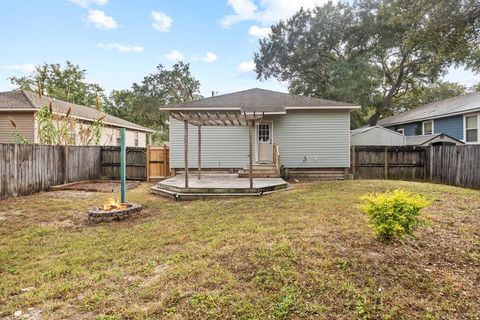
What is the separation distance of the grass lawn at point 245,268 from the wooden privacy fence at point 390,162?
7.39m

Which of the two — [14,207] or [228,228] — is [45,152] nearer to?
[14,207]

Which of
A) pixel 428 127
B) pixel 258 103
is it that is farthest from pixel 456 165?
pixel 258 103

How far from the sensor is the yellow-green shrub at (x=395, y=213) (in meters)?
3.63

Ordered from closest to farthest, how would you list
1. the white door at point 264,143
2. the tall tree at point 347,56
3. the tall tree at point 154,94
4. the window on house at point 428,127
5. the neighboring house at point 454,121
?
1. the white door at point 264,143
2. the neighboring house at point 454,121
3. the window on house at point 428,127
4. the tall tree at point 347,56
5. the tall tree at point 154,94

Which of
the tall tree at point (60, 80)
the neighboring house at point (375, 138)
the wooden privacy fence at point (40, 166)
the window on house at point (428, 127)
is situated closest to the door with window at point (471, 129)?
the window on house at point (428, 127)

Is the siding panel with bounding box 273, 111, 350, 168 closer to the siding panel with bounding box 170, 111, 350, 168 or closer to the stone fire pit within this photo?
the siding panel with bounding box 170, 111, 350, 168

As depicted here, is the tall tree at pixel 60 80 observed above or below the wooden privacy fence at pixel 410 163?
above

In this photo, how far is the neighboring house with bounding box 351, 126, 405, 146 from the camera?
1584 cm

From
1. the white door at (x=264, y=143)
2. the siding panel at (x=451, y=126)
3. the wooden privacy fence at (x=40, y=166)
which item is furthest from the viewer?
the siding panel at (x=451, y=126)

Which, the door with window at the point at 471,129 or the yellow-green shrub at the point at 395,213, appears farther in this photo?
the door with window at the point at 471,129

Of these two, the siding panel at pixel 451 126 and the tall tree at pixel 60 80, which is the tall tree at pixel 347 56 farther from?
the tall tree at pixel 60 80

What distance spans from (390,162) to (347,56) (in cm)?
1297

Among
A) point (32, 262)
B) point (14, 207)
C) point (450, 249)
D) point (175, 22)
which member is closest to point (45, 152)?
point (14, 207)

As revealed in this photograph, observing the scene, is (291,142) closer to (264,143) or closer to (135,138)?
(264,143)
